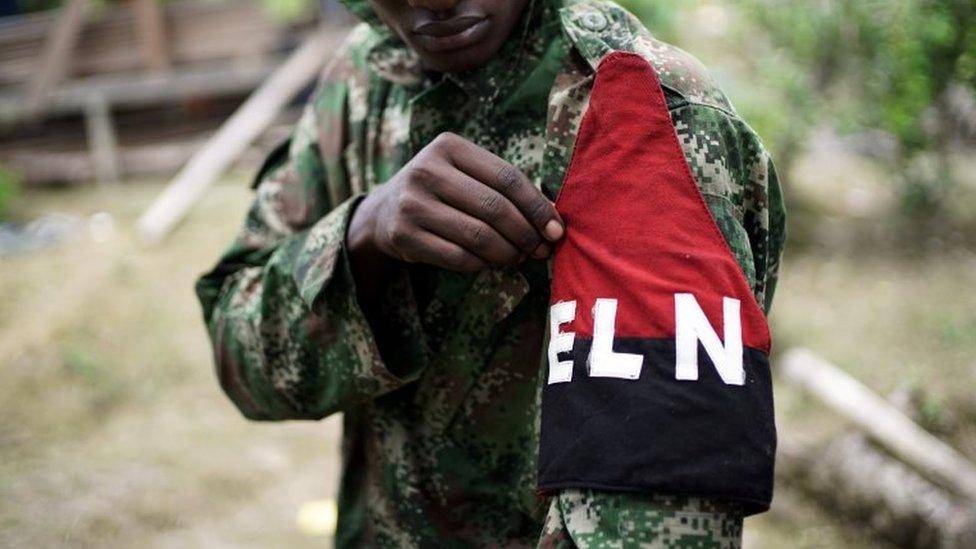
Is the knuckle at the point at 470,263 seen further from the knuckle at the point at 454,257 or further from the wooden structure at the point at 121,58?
the wooden structure at the point at 121,58

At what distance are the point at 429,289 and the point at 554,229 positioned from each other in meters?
0.40

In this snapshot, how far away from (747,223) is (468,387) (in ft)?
1.81

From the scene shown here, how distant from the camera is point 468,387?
5.10 ft

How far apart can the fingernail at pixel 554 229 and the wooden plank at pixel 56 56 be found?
9.52 m

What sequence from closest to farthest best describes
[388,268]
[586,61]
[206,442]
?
[586,61]
[388,268]
[206,442]

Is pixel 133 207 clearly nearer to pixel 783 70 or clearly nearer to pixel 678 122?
pixel 783 70

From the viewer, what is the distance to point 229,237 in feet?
24.4

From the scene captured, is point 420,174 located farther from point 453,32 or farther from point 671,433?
point 671,433

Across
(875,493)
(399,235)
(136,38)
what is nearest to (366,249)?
(399,235)

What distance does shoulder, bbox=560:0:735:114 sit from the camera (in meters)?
1.26

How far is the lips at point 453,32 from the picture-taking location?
138 cm

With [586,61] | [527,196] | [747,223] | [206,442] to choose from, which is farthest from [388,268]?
[206,442]

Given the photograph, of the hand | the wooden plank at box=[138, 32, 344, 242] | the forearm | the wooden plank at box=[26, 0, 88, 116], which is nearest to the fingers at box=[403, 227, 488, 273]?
the hand

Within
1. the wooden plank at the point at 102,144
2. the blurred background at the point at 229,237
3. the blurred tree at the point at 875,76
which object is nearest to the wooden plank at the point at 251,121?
the blurred background at the point at 229,237
